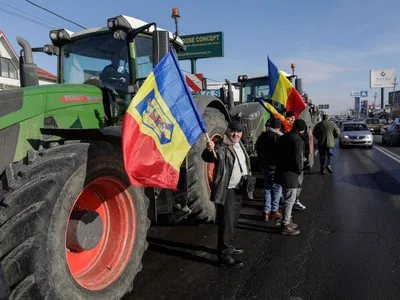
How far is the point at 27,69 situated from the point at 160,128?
84.3 inches

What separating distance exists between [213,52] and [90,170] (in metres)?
18.9

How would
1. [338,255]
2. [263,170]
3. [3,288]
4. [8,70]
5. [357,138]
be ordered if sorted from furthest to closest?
[8,70]
[357,138]
[263,170]
[338,255]
[3,288]

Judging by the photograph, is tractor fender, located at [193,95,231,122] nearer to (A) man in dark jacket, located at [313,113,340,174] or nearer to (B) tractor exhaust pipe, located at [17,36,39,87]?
(B) tractor exhaust pipe, located at [17,36,39,87]

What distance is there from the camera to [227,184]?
12.7 ft

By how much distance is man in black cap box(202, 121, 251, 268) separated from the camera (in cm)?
379

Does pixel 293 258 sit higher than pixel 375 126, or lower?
lower

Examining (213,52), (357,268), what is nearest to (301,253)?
(357,268)

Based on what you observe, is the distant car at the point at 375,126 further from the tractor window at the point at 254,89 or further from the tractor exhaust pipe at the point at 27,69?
the tractor exhaust pipe at the point at 27,69

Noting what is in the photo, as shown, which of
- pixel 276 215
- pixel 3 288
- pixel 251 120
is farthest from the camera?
pixel 251 120

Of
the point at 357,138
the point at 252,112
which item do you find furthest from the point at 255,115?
the point at 357,138

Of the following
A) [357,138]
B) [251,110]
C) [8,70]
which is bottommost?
[357,138]

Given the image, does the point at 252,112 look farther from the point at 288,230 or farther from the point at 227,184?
the point at 227,184

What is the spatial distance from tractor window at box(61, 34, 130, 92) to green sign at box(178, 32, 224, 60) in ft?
53.6

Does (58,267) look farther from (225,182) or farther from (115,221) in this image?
(225,182)
